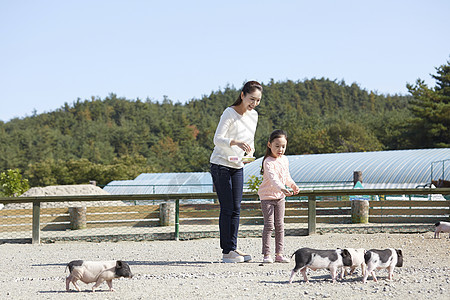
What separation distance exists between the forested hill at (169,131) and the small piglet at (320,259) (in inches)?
1859

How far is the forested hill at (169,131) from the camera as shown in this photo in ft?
187

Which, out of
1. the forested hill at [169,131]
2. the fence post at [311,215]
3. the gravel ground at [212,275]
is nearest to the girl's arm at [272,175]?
the gravel ground at [212,275]

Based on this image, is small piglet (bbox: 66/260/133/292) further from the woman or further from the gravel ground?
the woman

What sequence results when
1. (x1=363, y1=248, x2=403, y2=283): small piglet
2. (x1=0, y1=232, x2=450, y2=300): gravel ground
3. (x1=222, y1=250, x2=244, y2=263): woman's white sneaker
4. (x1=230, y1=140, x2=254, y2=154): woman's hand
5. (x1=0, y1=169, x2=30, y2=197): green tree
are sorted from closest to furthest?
(x1=0, y1=232, x2=450, y2=300): gravel ground < (x1=363, y1=248, x2=403, y2=283): small piglet < (x1=230, y1=140, x2=254, y2=154): woman's hand < (x1=222, y1=250, x2=244, y2=263): woman's white sneaker < (x1=0, y1=169, x2=30, y2=197): green tree

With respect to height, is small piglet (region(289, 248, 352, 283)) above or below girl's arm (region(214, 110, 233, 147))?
below

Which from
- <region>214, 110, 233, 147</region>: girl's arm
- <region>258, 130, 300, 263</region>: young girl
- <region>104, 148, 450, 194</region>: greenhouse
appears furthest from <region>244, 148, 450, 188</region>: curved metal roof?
<region>214, 110, 233, 147</region>: girl's arm

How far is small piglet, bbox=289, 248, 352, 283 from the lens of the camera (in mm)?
4645

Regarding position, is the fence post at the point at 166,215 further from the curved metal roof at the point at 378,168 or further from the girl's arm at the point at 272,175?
the curved metal roof at the point at 378,168

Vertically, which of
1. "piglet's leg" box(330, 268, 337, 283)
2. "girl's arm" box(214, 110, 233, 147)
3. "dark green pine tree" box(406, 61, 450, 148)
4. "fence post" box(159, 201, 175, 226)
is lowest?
"fence post" box(159, 201, 175, 226)

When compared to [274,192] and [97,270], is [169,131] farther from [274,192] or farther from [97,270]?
[97,270]

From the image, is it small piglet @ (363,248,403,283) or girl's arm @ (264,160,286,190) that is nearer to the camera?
small piglet @ (363,248,403,283)

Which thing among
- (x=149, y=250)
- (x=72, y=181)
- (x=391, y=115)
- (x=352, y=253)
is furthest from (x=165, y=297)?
(x=391, y=115)

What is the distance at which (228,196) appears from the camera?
19.8 ft

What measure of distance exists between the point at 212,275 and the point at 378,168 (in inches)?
957
